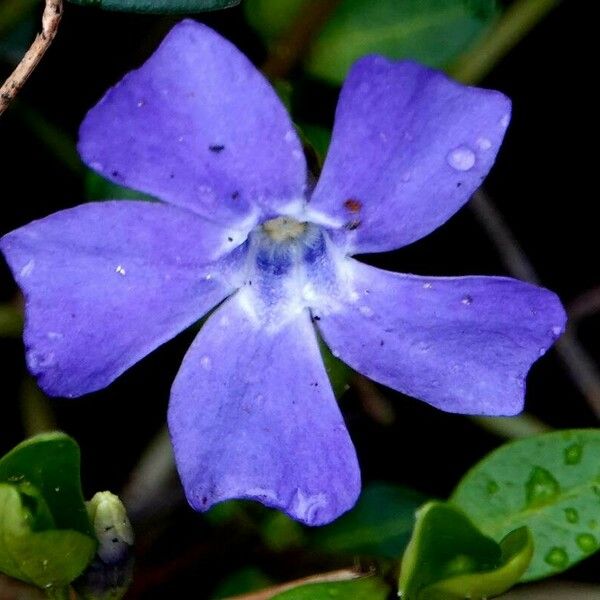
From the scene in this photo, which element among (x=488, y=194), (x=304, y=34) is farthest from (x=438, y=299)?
(x=488, y=194)

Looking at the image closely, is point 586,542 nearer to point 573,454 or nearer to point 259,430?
point 573,454

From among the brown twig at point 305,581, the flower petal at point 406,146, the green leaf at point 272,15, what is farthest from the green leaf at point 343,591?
the green leaf at point 272,15

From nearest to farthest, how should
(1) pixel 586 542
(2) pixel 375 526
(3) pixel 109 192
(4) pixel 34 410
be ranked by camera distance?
(1) pixel 586 542, (3) pixel 109 192, (2) pixel 375 526, (4) pixel 34 410

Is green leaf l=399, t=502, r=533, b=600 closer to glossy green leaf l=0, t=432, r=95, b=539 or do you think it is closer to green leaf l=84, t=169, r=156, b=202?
glossy green leaf l=0, t=432, r=95, b=539

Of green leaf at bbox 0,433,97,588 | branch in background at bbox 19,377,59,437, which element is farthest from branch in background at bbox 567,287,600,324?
green leaf at bbox 0,433,97,588

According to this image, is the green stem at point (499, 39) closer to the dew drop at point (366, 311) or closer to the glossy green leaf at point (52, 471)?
the dew drop at point (366, 311)

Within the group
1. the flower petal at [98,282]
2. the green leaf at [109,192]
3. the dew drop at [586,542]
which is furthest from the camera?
the green leaf at [109,192]

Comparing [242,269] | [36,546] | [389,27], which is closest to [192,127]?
[242,269]
